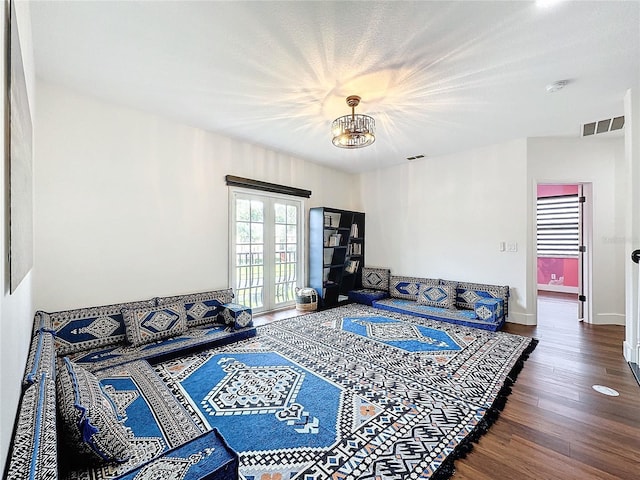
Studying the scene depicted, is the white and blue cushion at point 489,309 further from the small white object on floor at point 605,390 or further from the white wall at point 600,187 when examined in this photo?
the small white object on floor at point 605,390

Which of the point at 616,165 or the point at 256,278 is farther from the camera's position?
the point at 256,278

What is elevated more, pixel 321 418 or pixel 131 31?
pixel 131 31

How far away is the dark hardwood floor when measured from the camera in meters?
1.62

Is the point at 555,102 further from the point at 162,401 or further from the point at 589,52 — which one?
the point at 162,401

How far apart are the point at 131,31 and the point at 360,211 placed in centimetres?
494

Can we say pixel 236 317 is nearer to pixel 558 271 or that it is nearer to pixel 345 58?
pixel 345 58

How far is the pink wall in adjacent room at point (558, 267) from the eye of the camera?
6844 millimetres

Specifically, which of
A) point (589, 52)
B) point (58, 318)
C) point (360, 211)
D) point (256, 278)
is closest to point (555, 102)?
point (589, 52)

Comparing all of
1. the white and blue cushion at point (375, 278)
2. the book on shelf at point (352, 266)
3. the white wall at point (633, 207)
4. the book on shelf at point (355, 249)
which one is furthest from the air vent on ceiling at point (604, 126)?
the book on shelf at point (352, 266)

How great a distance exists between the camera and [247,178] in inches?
176

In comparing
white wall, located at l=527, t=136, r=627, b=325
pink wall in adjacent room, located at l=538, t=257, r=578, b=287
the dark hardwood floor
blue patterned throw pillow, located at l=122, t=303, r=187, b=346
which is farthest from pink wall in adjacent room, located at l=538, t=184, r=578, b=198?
blue patterned throw pillow, located at l=122, t=303, r=187, b=346

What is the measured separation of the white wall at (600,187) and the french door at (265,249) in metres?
3.79

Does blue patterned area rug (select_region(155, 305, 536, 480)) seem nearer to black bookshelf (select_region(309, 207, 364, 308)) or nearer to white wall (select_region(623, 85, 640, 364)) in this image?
white wall (select_region(623, 85, 640, 364))

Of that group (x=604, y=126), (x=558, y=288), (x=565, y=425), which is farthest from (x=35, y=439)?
(x=558, y=288)
